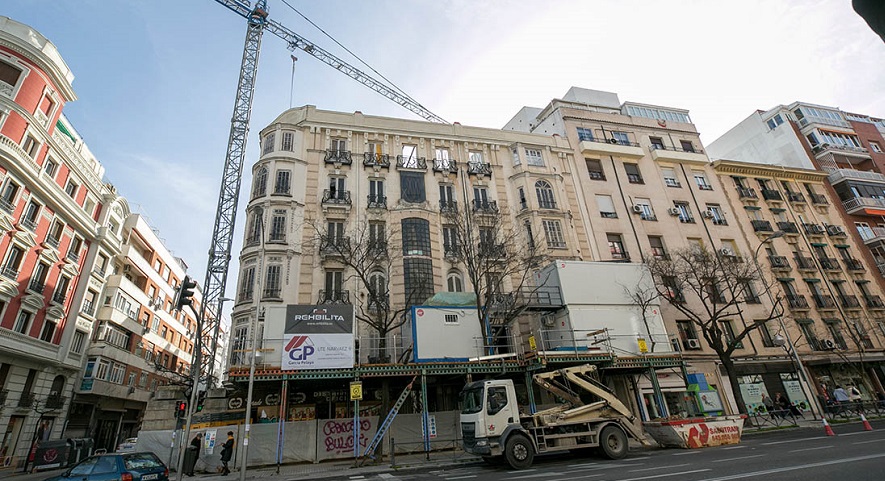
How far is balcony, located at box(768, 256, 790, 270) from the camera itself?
116 ft

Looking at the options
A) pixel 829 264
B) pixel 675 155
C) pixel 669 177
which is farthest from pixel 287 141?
pixel 829 264

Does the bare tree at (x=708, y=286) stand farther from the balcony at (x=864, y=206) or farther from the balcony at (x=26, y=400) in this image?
the balcony at (x=26, y=400)

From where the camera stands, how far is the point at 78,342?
33156 millimetres

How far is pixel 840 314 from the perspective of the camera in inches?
1358

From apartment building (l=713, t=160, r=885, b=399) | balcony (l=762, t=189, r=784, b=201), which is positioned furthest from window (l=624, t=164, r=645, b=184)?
balcony (l=762, t=189, r=784, b=201)

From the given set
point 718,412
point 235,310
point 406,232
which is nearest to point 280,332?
point 235,310

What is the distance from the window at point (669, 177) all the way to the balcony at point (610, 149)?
2669 mm

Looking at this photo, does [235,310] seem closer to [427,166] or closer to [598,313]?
[427,166]

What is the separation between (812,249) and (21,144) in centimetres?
6207

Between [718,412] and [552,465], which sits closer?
[552,465]

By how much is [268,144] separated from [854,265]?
169 ft

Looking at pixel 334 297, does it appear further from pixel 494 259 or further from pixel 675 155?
pixel 675 155

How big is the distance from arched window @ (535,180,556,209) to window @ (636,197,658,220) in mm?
7993

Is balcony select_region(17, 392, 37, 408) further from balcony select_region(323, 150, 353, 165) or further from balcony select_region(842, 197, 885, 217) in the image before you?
balcony select_region(842, 197, 885, 217)
